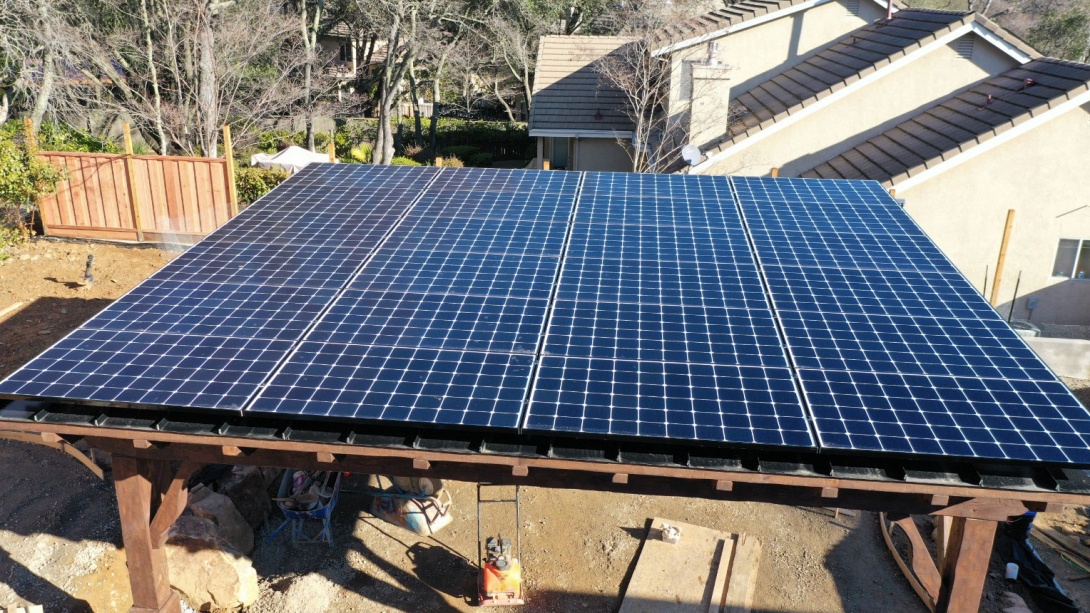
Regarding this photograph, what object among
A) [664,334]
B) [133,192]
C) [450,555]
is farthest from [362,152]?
[664,334]

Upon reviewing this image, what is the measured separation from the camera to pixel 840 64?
23.8m

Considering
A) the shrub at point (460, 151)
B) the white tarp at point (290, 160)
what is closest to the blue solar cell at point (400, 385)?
the white tarp at point (290, 160)

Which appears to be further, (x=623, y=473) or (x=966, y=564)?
(x=966, y=564)

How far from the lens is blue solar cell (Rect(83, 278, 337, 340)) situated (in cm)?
945

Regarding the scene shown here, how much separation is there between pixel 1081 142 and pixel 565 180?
44.5 feet

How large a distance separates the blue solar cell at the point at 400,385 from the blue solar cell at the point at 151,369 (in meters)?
0.37

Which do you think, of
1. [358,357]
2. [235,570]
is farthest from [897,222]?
[235,570]

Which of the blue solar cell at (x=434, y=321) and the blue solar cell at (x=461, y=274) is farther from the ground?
Result: the blue solar cell at (x=461, y=274)

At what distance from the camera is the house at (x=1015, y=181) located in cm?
1873

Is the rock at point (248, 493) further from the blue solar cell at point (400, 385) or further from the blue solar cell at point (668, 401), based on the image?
the blue solar cell at point (668, 401)

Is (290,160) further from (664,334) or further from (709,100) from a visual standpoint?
(664,334)

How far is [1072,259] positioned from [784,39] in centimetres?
1169

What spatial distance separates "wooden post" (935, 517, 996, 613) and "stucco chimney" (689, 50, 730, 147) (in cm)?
1575

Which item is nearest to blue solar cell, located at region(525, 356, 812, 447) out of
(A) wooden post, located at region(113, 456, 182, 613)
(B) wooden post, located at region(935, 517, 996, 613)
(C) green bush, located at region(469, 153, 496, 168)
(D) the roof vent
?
(B) wooden post, located at region(935, 517, 996, 613)
